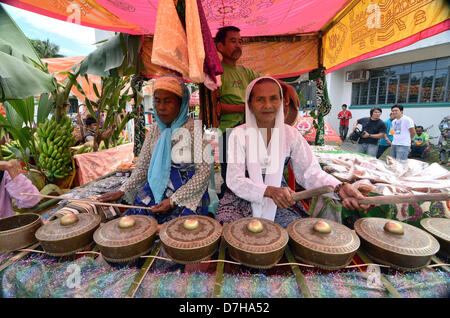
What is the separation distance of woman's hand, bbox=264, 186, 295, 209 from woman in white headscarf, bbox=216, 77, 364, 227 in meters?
0.07

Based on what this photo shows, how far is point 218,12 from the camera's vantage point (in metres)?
3.07

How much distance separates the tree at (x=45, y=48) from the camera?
22.9 metres

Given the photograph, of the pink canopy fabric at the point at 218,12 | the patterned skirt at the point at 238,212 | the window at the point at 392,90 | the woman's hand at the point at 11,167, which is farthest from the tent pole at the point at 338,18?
the window at the point at 392,90

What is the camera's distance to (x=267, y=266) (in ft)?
3.80

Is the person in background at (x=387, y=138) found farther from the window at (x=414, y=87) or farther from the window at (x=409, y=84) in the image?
the window at (x=414, y=87)

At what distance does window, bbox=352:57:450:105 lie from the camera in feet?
32.0

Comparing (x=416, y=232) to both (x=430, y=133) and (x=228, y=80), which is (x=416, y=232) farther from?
(x=430, y=133)

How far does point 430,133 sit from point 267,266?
13.4m

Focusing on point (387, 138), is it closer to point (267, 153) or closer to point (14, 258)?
point (267, 153)

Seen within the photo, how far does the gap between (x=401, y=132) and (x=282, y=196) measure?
233 inches

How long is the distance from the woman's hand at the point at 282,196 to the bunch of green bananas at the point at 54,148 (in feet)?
13.1

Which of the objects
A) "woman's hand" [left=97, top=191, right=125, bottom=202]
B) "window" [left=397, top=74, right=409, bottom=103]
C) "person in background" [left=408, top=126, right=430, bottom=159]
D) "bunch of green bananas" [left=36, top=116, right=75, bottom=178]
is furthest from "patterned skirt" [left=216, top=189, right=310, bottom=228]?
"window" [left=397, top=74, right=409, bottom=103]

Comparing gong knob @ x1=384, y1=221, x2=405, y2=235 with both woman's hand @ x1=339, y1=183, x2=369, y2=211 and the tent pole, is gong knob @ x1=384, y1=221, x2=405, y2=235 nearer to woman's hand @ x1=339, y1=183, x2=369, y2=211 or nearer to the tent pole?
woman's hand @ x1=339, y1=183, x2=369, y2=211
